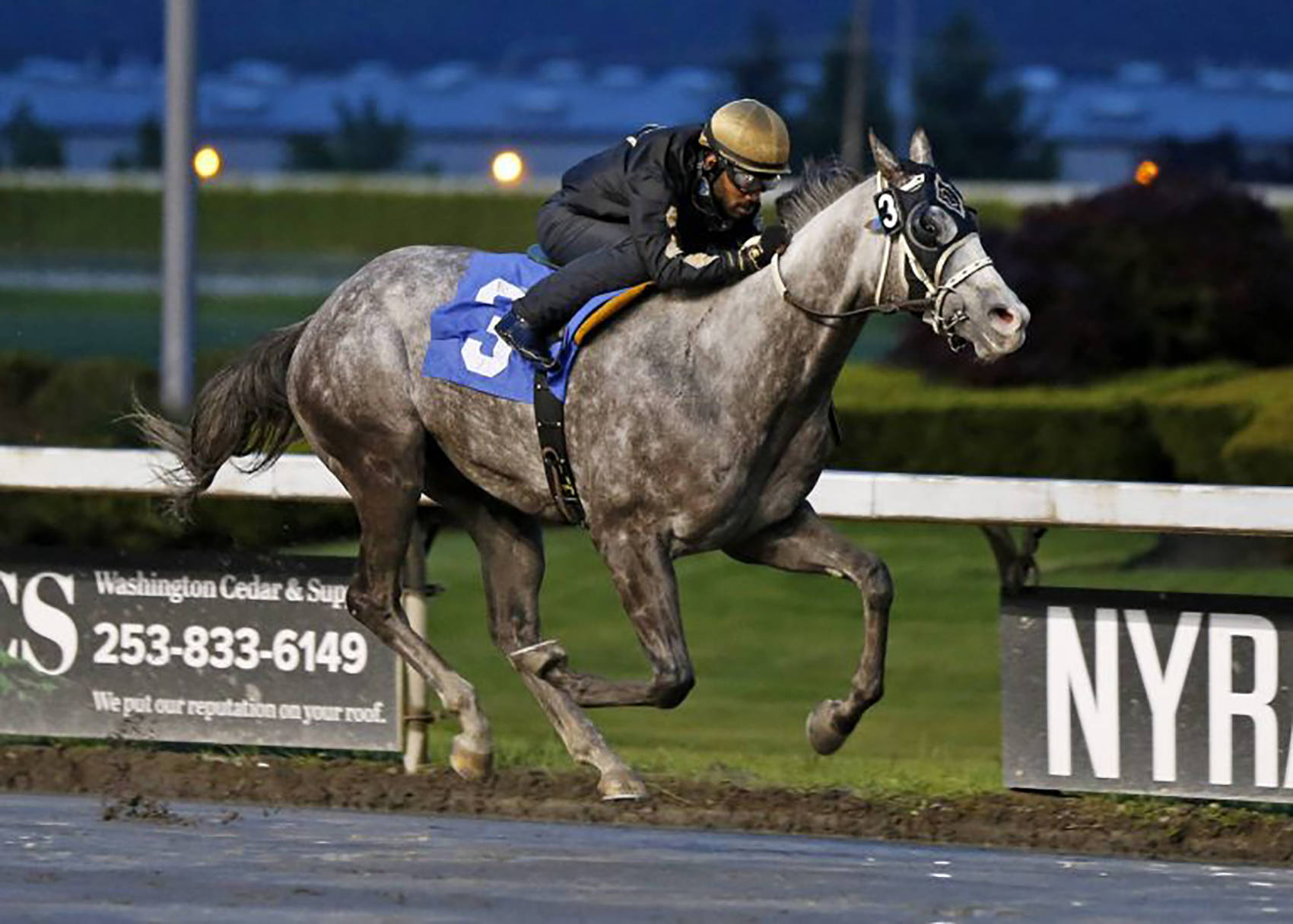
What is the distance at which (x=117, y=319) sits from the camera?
132ft

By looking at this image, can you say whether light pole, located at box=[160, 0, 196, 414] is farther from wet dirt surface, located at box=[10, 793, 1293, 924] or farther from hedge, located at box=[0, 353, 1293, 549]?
wet dirt surface, located at box=[10, 793, 1293, 924]

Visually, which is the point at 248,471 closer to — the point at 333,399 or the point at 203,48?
the point at 333,399

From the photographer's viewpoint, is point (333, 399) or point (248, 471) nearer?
point (333, 399)

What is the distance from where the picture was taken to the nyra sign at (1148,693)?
8.02 metres

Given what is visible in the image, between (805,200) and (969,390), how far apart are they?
8154 millimetres

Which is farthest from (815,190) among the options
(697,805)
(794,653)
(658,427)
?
(794,653)

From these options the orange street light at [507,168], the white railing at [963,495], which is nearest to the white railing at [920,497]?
the white railing at [963,495]

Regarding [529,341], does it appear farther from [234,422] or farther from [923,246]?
[234,422]

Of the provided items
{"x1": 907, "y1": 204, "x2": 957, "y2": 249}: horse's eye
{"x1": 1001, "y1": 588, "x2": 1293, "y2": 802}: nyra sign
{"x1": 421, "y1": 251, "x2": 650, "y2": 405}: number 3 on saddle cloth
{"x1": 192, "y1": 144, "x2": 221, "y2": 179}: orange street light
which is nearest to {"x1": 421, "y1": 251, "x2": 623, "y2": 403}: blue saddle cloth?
{"x1": 421, "y1": 251, "x2": 650, "y2": 405}: number 3 on saddle cloth

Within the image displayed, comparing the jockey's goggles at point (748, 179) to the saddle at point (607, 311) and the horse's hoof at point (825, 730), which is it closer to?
the saddle at point (607, 311)

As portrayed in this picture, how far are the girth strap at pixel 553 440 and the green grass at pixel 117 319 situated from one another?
950 inches

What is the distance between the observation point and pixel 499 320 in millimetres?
7668

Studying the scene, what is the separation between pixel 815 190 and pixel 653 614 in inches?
46.5

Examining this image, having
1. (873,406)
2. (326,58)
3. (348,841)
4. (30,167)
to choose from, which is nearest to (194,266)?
(873,406)
